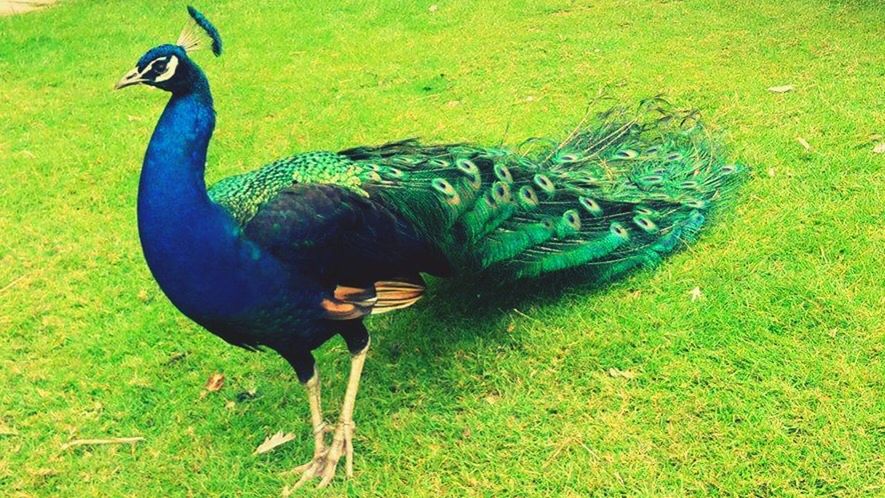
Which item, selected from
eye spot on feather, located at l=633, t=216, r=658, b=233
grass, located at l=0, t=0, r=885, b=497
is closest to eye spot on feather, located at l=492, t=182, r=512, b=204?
grass, located at l=0, t=0, r=885, b=497

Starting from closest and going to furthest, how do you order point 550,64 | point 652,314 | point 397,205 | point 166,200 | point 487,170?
point 166,200, point 397,205, point 487,170, point 652,314, point 550,64

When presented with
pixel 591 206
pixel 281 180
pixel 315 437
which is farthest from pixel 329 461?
pixel 591 206

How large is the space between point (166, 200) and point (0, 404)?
5.17ft

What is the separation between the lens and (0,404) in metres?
3.15

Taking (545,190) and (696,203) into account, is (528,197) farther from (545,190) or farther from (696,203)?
(696,203)

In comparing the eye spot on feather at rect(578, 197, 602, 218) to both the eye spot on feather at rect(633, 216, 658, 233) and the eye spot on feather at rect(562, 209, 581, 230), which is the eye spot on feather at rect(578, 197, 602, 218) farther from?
the eye spot on feather at rect(633, 216, 658, 233)

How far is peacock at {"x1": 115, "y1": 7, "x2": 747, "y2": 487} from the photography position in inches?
87.1

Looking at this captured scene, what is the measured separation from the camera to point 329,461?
2.70 meters

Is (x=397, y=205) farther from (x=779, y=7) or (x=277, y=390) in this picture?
(x=779, y=7)

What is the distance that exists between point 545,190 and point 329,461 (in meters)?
1.28

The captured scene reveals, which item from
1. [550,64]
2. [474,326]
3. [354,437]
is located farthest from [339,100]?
[354,437]

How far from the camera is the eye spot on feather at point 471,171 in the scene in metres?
2.87

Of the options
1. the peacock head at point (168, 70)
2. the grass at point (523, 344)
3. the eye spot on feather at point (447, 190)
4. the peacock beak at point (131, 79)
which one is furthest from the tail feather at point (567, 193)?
the peacock beak at point (131, 79)

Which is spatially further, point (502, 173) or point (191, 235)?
point (502, 173)
